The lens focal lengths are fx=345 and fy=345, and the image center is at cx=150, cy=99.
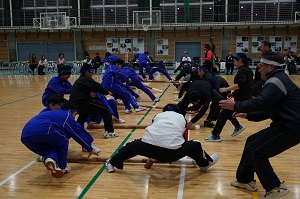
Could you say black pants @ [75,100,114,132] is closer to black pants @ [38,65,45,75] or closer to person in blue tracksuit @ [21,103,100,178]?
person in blue tracksuit @ [21,103,100,178]

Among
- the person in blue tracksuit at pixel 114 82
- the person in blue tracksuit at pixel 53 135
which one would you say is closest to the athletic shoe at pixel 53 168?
the person in blue tracksuit at pixel 53 135

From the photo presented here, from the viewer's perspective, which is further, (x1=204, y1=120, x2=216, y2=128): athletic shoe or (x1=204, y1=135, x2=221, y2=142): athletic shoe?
(x1=204, y1=120, x2=216, y2=128): athletic shoe

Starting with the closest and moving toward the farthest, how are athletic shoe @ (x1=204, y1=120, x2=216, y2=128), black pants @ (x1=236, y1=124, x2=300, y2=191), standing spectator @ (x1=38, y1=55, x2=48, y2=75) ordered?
1. black pants @ (x1=236, y1=124, x2=300, y2=191)
2. athletic shoe @ (x1=204, y1=120, x2=216, y2=128)
3. standing spectator @ (x1=38, y1=55, x2=48, y2=75)

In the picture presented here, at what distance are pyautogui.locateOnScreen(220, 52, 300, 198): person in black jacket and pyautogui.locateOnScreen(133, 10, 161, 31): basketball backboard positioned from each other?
22.0m

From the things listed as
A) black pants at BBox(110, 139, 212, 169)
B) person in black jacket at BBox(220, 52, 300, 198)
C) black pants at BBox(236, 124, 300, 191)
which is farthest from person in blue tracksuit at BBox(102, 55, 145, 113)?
black pants at BBox(236, 124, 300, 191)

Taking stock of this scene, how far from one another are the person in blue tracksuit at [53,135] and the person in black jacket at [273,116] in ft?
7.38

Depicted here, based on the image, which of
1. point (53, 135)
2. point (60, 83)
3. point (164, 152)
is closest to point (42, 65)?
point (60, 83)

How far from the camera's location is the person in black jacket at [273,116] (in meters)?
3.84

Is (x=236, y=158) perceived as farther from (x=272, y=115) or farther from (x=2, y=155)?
(x=2, y=155)

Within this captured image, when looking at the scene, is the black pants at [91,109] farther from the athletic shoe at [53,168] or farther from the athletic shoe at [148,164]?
the athletic shoe at [53,168]

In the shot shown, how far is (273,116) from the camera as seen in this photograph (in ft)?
13.4

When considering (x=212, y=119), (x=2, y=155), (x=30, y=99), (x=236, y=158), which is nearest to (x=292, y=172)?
(x=236, y=158)

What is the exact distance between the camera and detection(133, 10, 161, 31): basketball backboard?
2581cm

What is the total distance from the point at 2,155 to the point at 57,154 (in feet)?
5.82
